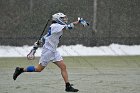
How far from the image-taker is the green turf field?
444 inches

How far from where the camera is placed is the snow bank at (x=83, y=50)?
2139cm

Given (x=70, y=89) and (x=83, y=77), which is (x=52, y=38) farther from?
(x=83, y=77)

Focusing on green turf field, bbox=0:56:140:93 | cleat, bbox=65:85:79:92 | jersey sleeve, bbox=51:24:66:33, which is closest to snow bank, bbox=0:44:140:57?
green turf field, bbox=0:56:140:93

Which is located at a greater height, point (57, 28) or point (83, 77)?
point (57, 28)

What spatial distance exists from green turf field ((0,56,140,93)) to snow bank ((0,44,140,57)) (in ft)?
7.28

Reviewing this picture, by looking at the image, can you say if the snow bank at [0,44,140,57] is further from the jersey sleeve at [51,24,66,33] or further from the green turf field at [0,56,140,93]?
the jersey sleeve at [51,24,66,33]

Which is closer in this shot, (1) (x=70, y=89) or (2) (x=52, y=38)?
(1) (x=70, y=89)

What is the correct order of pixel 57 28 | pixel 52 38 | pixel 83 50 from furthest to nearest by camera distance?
pixel 83 50 → pixel 52 38 → pixel 57 28

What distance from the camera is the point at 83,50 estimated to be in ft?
72.5

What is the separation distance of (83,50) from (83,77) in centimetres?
843

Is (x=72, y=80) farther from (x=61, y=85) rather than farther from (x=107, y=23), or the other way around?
(x=107, y=23)

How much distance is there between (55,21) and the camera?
36.8 feet

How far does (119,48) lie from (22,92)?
40.7 feet

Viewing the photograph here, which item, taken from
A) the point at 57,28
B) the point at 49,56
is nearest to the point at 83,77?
the point at 49,56
